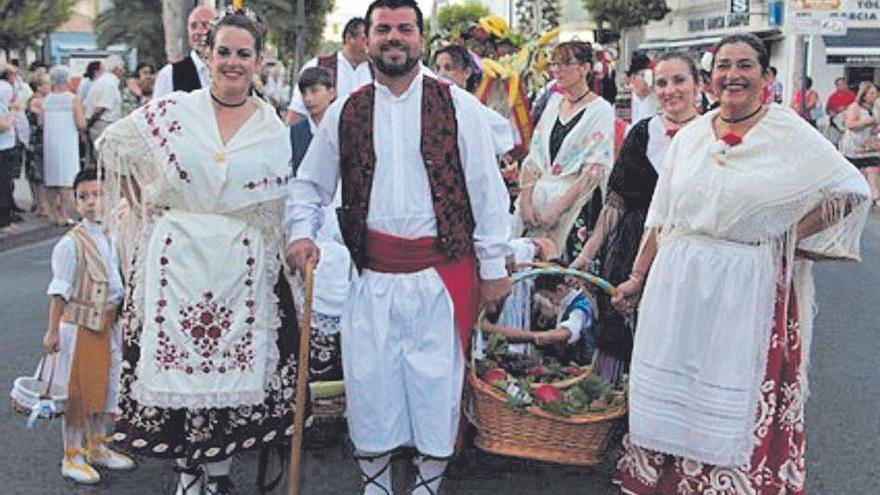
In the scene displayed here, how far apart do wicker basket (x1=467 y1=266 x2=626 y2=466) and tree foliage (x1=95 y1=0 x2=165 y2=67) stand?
29498 millimetres

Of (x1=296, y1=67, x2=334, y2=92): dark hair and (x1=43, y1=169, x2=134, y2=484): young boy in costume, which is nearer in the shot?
(x1=43, y1=169, x2=134, y2=484): young boy in costume

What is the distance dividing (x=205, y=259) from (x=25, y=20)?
21.1 metres

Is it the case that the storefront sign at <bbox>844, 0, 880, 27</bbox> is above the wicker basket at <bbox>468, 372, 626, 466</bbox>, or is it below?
above

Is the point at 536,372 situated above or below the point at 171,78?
below

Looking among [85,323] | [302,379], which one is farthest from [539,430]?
[85,323]

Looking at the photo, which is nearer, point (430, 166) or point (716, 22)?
point (430, 166)

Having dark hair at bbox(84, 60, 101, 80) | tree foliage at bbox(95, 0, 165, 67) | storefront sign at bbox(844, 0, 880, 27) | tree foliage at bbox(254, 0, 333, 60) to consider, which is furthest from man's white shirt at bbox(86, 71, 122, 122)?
storefront sign at bbox(844, 0, 880, 27)

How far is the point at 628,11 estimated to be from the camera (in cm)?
3919

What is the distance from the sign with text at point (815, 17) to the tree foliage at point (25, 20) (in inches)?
570

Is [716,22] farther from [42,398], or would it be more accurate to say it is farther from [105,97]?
[42,398]

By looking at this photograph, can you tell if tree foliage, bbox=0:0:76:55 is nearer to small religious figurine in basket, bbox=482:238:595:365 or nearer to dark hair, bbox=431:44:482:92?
dark hair, bbox=431:44:482:92

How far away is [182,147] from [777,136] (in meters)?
2.02

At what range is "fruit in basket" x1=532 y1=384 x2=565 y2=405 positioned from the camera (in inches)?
173

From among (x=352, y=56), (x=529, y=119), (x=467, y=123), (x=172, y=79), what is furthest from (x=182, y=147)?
(x=529, y=119)
